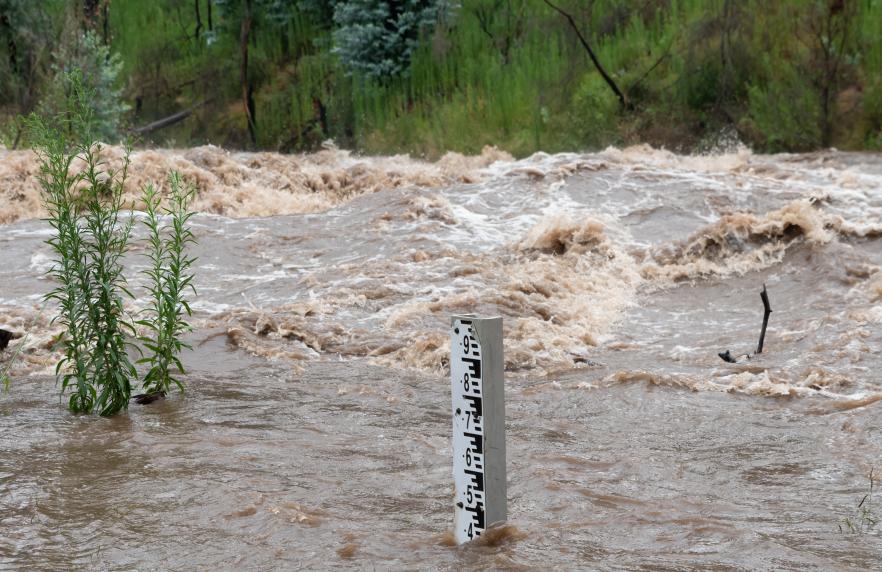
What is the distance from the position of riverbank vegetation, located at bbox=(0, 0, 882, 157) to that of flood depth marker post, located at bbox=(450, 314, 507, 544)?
47.8 feet

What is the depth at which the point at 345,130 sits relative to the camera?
2466cm

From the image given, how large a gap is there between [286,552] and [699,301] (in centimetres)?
746

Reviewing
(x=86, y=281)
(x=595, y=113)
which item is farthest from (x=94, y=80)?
(x=86, y=281)

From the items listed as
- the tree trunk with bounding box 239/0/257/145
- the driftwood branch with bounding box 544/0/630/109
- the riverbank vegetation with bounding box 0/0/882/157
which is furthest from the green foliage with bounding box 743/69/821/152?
the tree trunk with bounding box 239/0/257/145

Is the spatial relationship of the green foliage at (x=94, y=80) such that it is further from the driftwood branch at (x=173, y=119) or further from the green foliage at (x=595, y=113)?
the green foliage at (x=595, y=113)

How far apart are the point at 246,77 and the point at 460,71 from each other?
656 cm

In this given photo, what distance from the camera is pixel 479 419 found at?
12.5 ft

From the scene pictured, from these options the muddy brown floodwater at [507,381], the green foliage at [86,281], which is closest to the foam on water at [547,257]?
the muddy brown floodwater at [507,381]

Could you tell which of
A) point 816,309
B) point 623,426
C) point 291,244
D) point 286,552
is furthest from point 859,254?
point 286,552

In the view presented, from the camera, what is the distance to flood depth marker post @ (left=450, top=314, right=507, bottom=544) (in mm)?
3787

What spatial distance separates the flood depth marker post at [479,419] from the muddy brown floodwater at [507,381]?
19 centimetres

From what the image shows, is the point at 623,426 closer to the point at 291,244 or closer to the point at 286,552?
the point at 286,552

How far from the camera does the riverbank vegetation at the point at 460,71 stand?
18.5 metres

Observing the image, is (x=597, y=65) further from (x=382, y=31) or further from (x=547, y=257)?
(x=547, y=257)
